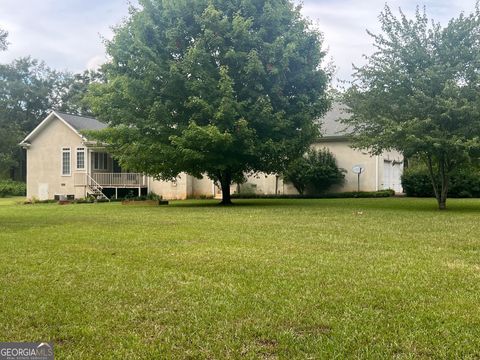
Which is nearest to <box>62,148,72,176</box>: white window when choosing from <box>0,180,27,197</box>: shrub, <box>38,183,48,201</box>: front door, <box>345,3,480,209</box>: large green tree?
<box>38,183,48,201</box>: front door

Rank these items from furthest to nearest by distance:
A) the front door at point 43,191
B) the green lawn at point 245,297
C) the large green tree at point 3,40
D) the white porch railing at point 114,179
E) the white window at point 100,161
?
1. the front door at point 43,191
2. the white window at point 100,161
3. the white porch railing at point 114,179
4. the large green tree at point 3,40
5. the green lawn at point 245,297

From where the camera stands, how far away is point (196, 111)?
63.5 ft

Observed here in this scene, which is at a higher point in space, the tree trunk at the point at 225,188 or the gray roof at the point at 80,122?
the gray roof at the point at 80,122

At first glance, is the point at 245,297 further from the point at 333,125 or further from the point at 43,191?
the point at 43,191

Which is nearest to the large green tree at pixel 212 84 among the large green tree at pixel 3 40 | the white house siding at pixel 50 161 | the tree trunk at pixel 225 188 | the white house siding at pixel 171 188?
the tree trunk at pixel 225 188

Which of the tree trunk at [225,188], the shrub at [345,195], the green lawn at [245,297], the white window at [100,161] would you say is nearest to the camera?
the green lawn at [245,297]

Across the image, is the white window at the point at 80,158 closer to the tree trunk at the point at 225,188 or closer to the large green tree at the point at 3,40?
the tree trunk at the point at 225,188

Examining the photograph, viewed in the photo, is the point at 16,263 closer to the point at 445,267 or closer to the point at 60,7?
the point at 445,267

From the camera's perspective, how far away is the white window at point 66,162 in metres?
31.9

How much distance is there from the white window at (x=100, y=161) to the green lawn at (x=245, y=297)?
78.2 ft

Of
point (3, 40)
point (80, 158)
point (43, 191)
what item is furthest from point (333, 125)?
point (3, 40)

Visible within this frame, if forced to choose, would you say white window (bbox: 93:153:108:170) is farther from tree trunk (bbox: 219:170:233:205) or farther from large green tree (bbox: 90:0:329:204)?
tree trunk (bbox: 219:170:233:205)

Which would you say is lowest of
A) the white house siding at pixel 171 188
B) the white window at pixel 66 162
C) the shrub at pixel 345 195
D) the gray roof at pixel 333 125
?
the shrub at pixel 345 195

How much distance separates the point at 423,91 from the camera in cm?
1608
